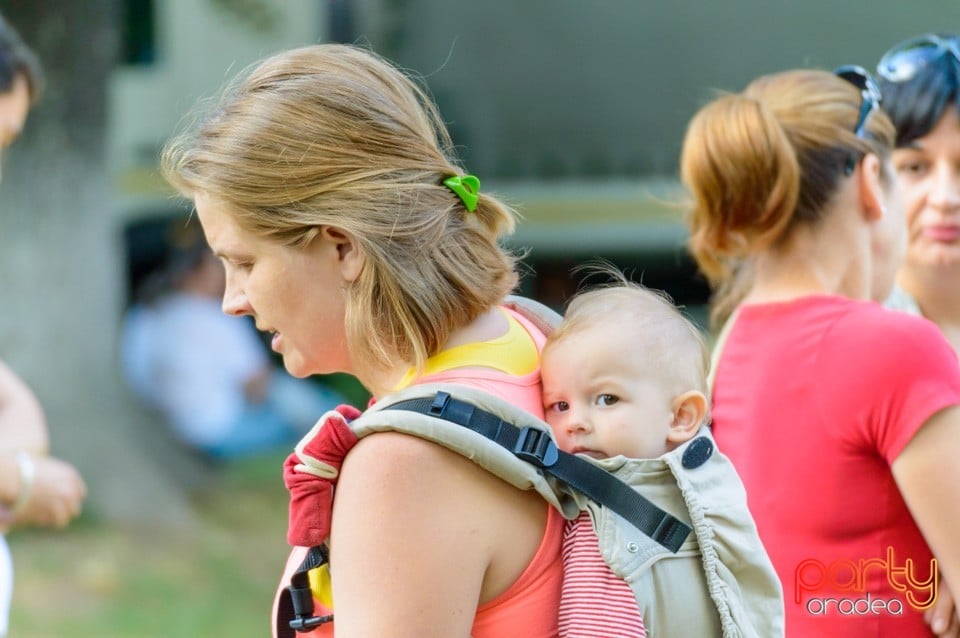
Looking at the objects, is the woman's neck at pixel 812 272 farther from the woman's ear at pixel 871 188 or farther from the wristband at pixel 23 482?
the wristband at pixel 23 482

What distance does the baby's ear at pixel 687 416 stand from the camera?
180 centimetres

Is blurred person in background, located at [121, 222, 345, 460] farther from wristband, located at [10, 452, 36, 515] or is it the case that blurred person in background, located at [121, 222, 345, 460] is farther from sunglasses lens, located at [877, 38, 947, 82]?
sunglasses lens, located at [877, 38, 947, 82]

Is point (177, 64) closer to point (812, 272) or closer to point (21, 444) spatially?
point (21, 444)

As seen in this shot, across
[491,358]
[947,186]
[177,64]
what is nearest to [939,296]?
[947,186]

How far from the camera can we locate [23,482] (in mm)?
3592

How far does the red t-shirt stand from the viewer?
219 cm

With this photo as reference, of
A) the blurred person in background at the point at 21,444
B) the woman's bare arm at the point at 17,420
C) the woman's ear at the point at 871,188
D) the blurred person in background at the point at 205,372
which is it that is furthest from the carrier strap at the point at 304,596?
the blurred person in background at the point at 205,372

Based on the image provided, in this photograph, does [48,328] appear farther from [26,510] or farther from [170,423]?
[26,510]

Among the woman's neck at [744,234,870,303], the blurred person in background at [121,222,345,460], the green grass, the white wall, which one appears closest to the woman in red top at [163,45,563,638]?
the woman's neck at [744,234,870,303]

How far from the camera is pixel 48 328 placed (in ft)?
24.7

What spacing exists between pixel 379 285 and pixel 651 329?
408 millimetres

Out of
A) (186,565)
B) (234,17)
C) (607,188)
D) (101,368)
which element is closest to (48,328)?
(101,368)

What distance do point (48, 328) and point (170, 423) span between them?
101 centimetres

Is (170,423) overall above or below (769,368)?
below
